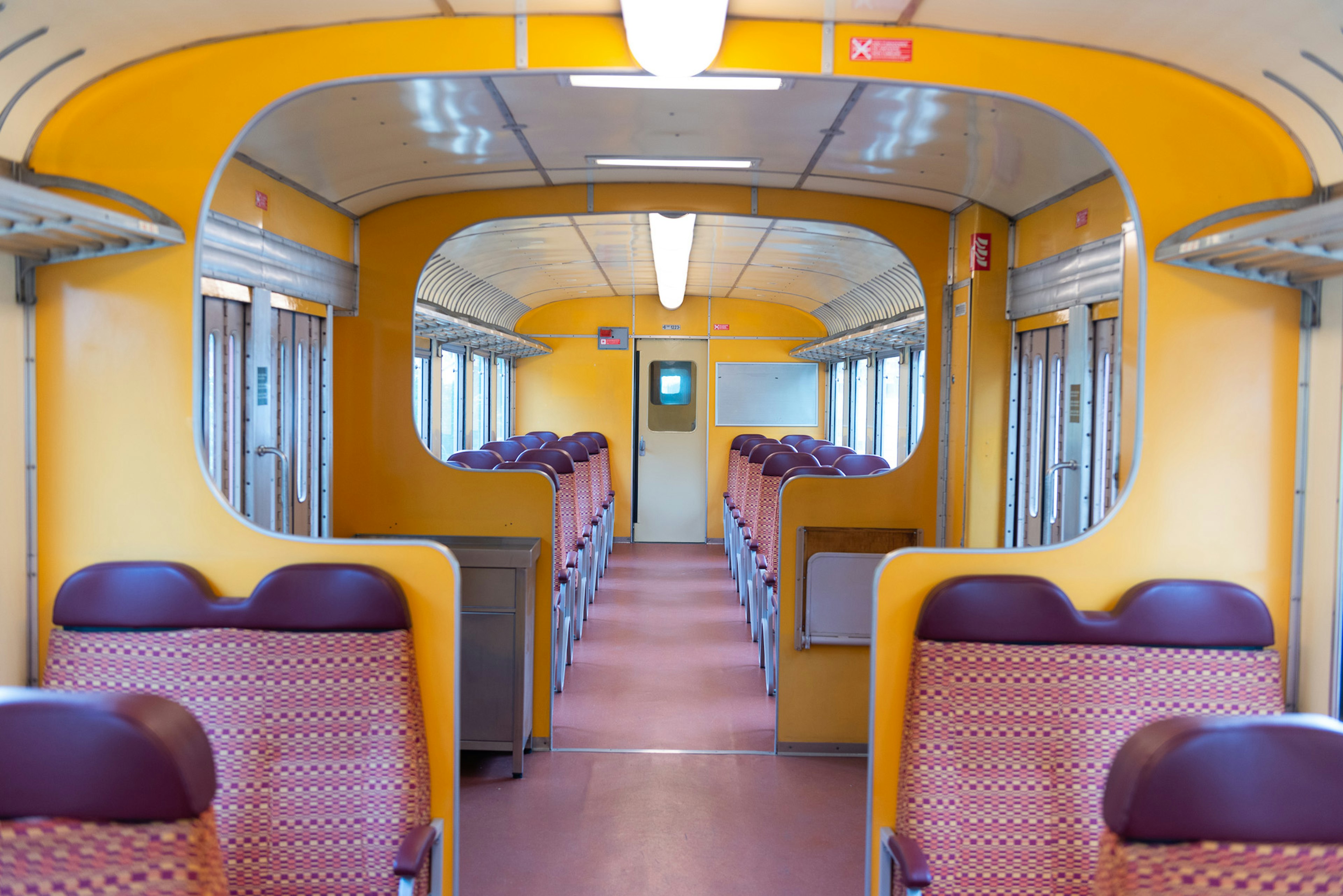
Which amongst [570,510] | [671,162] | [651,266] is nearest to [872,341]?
[651,266]

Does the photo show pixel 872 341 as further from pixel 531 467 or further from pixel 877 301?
pixel 531 467

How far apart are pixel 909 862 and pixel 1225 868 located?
3.18 ft

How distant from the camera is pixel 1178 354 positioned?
2.71m

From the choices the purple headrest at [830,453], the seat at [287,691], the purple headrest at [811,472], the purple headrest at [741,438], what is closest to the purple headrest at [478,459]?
the purple headrest at [811,472]

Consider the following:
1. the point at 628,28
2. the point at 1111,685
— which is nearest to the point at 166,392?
the point at 628,28

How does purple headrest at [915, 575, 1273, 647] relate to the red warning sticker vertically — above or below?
below

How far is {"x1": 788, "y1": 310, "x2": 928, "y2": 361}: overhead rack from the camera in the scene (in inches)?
269

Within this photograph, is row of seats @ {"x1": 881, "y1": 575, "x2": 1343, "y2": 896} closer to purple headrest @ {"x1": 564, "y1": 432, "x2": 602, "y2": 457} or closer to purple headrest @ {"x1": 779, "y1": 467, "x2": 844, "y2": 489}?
purple headrest @ {"x1": 779, "y1": 467, "x2": 844, "y2": 489}

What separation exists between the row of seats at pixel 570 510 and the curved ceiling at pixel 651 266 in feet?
4.74

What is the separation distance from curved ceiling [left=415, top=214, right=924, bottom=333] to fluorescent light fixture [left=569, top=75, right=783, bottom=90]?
173cm

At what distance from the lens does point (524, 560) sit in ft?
14.5

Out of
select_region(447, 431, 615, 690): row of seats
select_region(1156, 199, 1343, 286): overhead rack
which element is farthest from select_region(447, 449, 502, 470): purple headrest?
select_region(1156, 199, 1343, 286): overhead rack

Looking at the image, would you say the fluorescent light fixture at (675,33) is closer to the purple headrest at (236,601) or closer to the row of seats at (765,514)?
the purple headrest at (236,601)

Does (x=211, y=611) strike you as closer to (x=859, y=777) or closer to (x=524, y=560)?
(x=524, y=560)
